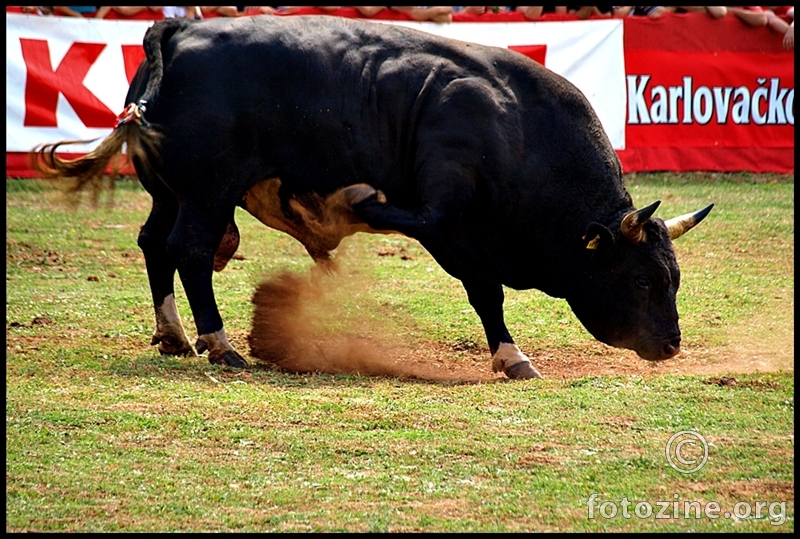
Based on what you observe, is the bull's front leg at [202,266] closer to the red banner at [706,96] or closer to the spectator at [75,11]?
the spectator at [75,11]

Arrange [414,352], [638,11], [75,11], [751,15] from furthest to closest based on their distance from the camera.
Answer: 1. [638,11]
2. [751,15]
3. [75,11]
4. [414,352]

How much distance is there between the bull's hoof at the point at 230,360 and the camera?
7512 mm

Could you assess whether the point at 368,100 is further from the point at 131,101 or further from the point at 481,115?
the point at 131,101

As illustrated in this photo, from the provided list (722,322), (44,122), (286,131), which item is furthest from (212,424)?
(44,122)

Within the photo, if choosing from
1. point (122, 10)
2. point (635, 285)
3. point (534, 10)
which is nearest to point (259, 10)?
point (122, 10)

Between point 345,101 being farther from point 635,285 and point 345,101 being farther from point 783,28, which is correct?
point 783,28

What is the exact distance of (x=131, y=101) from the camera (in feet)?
25.3

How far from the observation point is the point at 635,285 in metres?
7.36

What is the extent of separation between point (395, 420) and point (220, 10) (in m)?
8.81

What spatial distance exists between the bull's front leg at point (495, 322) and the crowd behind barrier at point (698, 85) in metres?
6.86

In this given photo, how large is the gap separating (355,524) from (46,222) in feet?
28.0

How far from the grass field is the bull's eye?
2.00 feet

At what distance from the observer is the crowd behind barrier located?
1433 cm

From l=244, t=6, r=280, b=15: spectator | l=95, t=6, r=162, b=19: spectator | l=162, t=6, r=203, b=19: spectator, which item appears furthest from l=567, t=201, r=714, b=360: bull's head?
l=95, t=6, r=162, b=19: spectator
